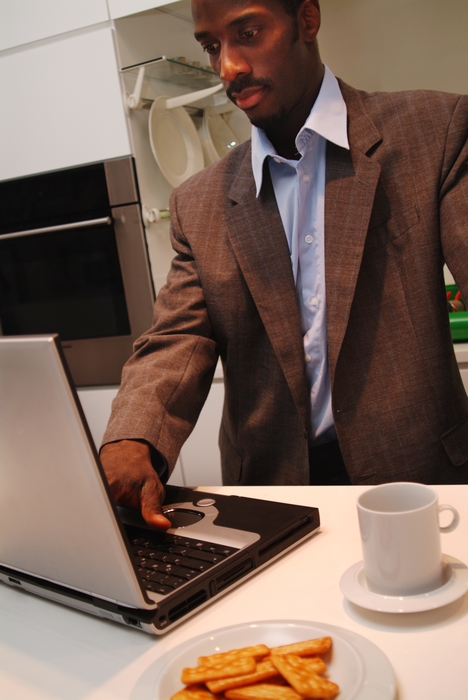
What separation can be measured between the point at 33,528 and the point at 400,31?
2240mm

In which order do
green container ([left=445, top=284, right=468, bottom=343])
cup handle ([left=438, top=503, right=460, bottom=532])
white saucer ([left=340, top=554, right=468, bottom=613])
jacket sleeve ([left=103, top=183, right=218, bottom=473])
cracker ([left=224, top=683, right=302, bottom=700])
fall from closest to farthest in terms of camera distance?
cracker ([left=224, top=683, right=302, bottom=700]) < white saucer ([left=340, top=554, right=468, bottom=613]) < cup handle ([left=438, top=503, right=460, bottom=532]) < jacket sleeve ([left=103, top=183, right=218, bottom=473]) < green container ([left=445, top=284, right=468, bottom=343])

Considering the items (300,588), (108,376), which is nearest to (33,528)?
(300,588)

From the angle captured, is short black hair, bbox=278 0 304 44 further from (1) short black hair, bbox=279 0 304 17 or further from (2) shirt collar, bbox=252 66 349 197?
(2) shirt collar, bbox=252 66 349 197

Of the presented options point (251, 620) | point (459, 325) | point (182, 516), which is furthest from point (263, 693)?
point (459, 325)

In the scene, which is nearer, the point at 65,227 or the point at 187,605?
the point at 187,605

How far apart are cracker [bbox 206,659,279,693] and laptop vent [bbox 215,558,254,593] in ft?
0.59

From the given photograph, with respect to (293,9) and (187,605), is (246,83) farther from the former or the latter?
(187,605)

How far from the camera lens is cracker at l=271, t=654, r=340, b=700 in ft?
1.64

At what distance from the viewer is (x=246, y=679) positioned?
523mm

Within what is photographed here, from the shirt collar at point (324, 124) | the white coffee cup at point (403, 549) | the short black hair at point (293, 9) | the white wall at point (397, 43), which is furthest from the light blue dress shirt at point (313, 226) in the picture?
the white wall at point (397, 43)

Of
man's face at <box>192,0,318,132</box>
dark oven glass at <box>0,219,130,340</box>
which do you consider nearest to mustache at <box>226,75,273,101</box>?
man's face at <box>192,0,318,132</box>

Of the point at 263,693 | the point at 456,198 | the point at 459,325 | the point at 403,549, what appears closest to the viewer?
the point at 263,693

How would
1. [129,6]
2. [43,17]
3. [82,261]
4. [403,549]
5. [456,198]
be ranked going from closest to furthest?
[403,549] < [456,198] < [129,6] < [43,17] < [82,261]

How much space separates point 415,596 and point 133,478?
0.44m
